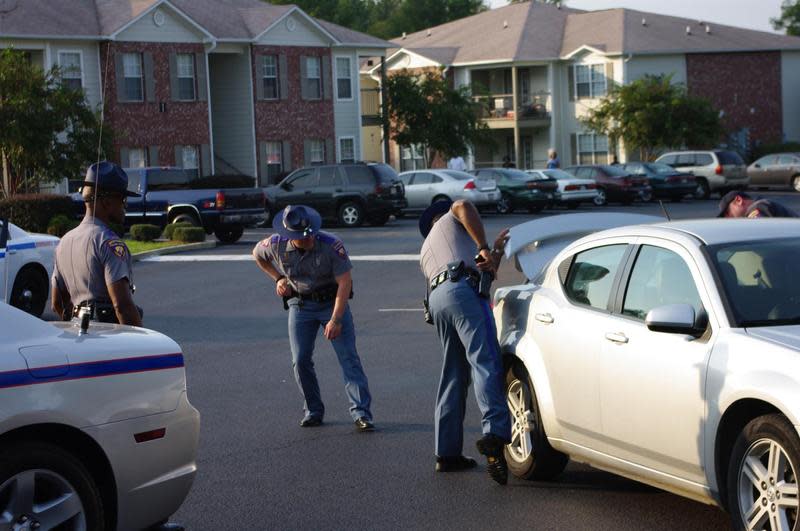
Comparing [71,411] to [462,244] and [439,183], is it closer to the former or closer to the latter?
[462,244]

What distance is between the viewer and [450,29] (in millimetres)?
70562

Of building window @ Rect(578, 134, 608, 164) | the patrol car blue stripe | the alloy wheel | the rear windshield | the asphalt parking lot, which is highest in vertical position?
building window @ Rect(578, 134, 608, 164)

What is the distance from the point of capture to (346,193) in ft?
113

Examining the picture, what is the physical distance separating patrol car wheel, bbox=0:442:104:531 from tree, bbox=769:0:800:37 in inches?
3914

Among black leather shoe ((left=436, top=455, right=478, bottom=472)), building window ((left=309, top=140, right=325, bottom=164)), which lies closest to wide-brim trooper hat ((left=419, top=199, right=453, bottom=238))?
black leather shoe ((left=436, top=455, right=478, bottom=472))

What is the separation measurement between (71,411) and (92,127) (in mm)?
29520

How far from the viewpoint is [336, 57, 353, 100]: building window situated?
52.4m

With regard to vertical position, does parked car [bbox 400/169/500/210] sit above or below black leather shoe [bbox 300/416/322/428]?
above

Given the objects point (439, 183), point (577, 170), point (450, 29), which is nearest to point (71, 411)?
Answer: point (439, 183)

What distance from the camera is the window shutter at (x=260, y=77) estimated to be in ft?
161

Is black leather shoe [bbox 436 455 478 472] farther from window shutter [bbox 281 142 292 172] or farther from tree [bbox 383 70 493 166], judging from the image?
tree [bbox 383 70 493 166]

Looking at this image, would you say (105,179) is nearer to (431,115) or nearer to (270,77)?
(270,77)

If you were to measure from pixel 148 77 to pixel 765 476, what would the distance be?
4142 cm

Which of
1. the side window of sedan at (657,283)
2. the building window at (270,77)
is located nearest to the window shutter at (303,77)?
the building window at (270,77)
